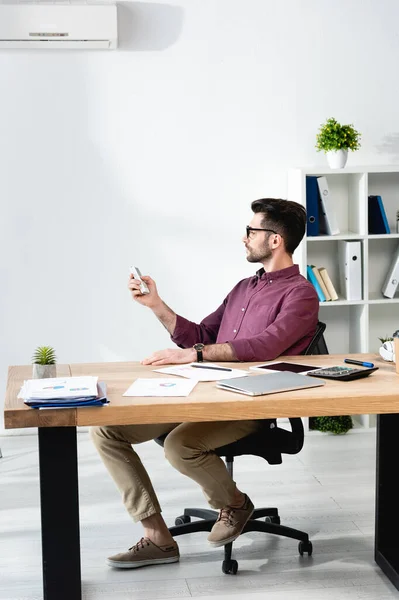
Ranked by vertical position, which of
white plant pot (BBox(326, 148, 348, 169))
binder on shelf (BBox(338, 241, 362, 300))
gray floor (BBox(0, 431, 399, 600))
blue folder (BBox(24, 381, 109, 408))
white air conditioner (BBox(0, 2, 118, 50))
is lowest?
gray floor (BBox(0, 431, 399, 600))

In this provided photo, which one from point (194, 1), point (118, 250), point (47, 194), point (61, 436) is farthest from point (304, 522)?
point (194, 1)

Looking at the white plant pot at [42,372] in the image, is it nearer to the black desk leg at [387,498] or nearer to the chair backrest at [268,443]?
the chair backrest at [268,443]

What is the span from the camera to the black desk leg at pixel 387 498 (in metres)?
A: 2.99

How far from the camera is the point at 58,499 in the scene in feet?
8.39

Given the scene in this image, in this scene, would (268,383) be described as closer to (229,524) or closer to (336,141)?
(229,524)

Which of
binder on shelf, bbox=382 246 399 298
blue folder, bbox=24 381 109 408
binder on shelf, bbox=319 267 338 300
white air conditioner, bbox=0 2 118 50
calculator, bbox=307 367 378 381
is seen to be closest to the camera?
blue folder, bbox=24 381 109 408

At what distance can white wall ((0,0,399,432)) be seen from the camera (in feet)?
15.9

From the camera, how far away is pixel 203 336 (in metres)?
3.67

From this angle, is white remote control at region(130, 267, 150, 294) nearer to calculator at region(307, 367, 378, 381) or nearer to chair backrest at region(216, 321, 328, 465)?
chair backrest at region(216, 321, 328, 465)

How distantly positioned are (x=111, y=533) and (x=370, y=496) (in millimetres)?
1171

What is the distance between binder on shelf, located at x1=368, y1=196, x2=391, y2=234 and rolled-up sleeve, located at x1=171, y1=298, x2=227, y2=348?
1.56 meters

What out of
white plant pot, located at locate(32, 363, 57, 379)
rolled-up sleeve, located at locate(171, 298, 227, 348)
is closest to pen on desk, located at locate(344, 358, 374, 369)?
rolled-up sleeve, located at locate(171, 298, 227, 348)

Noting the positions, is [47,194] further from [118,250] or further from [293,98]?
[293,98]

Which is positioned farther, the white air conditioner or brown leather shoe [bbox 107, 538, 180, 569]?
the white air conditioner
